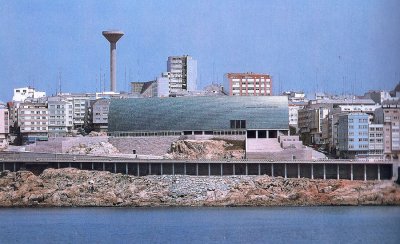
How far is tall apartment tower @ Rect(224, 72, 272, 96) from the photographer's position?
159 metres

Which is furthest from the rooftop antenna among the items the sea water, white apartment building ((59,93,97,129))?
the sea water

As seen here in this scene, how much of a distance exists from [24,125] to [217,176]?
3788 cm

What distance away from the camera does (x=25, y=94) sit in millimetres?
165125

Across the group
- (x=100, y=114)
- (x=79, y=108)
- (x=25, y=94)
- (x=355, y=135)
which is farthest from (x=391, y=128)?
(x=25, y=94)

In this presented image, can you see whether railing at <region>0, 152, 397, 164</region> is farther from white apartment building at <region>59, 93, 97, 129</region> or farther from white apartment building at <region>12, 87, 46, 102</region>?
white apartment building at <region>12, 87, 46, 102</region>

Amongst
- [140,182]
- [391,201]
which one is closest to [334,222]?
[391,201]

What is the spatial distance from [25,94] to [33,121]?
92.2ft

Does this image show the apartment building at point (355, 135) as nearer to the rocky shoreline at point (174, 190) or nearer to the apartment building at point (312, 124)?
the apartment building at point (312, 124)

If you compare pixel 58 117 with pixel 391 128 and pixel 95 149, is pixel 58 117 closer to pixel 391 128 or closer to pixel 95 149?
pixel 95 149

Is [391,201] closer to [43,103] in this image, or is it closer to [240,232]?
[240,232]

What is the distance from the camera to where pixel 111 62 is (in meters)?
147

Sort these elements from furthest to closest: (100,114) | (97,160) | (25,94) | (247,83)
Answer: (25,94), (247,83), (100,114), (97,160)

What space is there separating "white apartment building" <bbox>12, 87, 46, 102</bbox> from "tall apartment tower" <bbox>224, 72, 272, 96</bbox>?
76.9 feet

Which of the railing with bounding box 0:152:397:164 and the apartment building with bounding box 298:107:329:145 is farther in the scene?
the apartment building with bounding box 298:107:329:145
